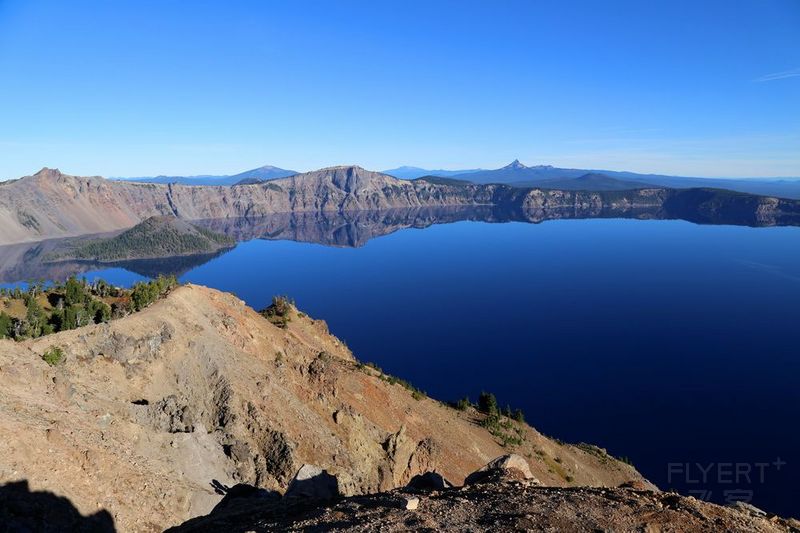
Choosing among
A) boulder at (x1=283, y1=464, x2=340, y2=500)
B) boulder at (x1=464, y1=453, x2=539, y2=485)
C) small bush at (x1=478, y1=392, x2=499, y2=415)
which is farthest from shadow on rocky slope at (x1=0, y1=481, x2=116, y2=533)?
small bush at (x1=478, y1=392, x2=499, y2=415)

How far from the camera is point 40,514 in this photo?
728 inches

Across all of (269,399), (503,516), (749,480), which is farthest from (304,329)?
(749,480)

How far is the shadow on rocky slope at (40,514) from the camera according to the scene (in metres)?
17.9

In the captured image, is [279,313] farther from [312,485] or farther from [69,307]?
[312,485]

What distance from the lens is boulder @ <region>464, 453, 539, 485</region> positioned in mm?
23000

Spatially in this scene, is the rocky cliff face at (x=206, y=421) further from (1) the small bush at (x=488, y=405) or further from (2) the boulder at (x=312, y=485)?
(1) the small bush at (x=488, y=405)

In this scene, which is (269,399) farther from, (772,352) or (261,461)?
(772,352)

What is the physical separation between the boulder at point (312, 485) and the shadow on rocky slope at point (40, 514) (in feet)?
26.3

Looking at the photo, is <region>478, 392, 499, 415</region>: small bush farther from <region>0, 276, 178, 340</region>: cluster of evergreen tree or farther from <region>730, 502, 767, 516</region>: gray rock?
<region>730, 502, 767, 516</region>: gray rock

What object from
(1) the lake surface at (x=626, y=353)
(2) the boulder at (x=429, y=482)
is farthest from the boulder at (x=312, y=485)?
(1) the lake surface at (x=626, y=353)

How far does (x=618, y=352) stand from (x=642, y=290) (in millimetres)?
66832

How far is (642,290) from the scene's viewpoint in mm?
166250

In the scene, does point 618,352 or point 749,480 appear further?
point 618,352

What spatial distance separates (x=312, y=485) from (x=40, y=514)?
11.7m
